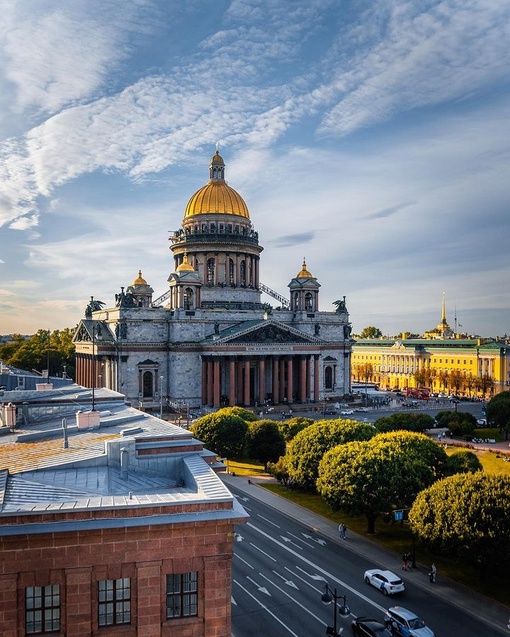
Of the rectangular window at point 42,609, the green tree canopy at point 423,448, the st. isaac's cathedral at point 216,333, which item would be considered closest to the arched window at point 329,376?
the st. isaac's cathedral at point 216,333

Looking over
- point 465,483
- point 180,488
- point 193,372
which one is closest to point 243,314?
point 193,372

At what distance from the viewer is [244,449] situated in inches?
2630

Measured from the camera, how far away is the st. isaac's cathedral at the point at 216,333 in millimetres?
101062

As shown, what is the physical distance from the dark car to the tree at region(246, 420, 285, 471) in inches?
1341

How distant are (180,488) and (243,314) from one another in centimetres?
8643

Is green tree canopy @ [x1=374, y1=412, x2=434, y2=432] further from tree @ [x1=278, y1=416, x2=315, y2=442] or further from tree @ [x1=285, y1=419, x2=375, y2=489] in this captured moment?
tree @ [x1=285, y1=419, x2=375, y2=489]

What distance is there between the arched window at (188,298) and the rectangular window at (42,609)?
8635 centimetres

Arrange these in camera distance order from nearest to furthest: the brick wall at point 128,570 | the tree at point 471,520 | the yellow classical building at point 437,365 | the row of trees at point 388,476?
the brick wall at point 128,570 < the tree at point 471,520 < the row of trees at point 388,476 < the yellow classical building at point 437,365

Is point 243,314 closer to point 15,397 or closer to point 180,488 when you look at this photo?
point 15,397

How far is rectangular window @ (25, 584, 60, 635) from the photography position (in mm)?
18359

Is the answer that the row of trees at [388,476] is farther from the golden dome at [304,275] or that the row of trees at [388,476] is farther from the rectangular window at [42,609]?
the golden dome at [304,275]

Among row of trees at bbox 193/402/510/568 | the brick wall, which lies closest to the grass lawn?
row of trees at bbox 193/402/510/568

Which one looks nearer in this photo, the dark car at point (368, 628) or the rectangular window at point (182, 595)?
the rectangular window at point (182, 595)

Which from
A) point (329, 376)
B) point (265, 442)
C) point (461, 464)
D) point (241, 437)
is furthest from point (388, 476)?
point (329, 376)
